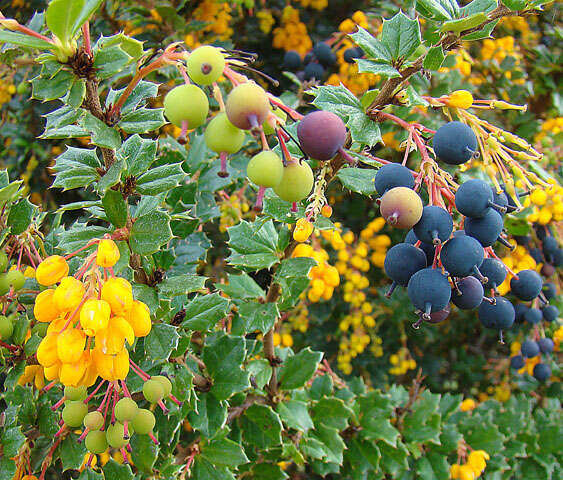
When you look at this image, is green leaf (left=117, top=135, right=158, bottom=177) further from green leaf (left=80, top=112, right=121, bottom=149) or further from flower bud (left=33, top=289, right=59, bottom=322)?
flower bud (left=33, top=289, right=59, bottom=322)

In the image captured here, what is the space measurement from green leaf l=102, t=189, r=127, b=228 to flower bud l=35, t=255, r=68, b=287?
0.49ft

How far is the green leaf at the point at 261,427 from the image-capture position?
117 centimetres

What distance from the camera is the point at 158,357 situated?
887mm

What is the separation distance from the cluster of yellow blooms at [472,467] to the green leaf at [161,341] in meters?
1.08

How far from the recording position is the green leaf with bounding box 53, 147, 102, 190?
33.4 inches

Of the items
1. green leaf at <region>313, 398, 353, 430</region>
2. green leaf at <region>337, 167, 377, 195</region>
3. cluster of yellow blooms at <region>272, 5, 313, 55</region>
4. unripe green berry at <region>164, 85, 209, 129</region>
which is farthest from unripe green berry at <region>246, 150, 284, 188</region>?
cluster of yellow blooms at <region>272, 5, 313, 55</region>

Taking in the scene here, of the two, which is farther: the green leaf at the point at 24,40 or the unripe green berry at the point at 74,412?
the unripe green berry at the point at 74,412

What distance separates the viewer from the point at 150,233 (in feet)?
2.81

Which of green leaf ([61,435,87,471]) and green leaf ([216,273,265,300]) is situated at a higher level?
green leaf ([216,273,265,300])

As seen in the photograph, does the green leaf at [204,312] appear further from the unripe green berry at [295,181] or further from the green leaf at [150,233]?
the unripe green berry at [295,181]

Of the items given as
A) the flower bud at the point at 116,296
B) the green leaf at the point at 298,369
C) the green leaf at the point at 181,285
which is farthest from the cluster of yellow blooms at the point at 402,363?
the flower bud at the point at 116,296

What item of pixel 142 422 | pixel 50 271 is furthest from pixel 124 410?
pixel 50 271

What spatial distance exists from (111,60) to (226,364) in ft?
2.35

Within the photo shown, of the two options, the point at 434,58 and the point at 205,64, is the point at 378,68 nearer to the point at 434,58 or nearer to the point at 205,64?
the point at 434,58
